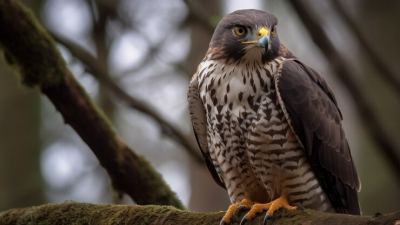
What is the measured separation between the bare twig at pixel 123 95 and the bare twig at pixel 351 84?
178cm

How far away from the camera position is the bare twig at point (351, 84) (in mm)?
5680

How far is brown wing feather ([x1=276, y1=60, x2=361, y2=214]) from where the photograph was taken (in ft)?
14.3

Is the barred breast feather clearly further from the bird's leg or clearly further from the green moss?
the green moss

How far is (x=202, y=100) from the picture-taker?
4.69 m

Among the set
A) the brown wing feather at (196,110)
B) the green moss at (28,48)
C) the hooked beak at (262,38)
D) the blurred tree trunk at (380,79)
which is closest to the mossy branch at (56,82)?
the green moss at (28,48)

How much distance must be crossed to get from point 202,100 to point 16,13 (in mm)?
1874

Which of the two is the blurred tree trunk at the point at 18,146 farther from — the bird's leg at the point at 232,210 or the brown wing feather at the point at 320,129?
the brown wing feather at the point at 320,129

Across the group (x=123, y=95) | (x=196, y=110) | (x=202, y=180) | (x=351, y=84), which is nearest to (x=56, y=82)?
(x=123, y=95)

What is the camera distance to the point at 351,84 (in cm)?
578

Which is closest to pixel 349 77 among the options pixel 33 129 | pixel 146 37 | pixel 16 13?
pixel 146 37

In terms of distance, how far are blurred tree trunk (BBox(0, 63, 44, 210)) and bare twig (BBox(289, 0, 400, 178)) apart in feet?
14.0

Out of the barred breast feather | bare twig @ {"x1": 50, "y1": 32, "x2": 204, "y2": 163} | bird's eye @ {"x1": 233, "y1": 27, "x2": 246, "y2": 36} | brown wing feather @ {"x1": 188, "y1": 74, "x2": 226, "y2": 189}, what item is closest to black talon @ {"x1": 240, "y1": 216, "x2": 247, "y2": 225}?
the barred breast feather

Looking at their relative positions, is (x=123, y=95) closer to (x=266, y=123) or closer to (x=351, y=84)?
(x=266, y=123)

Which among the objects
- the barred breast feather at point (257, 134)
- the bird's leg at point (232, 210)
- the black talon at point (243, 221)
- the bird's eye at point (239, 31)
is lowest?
the black talon at point (243, 221)
